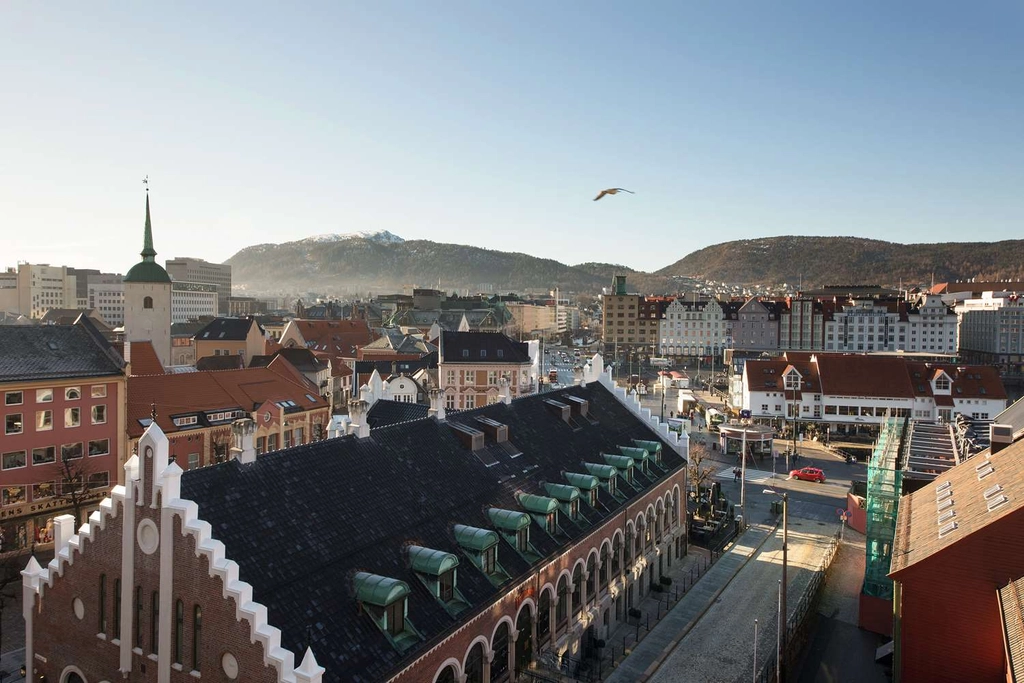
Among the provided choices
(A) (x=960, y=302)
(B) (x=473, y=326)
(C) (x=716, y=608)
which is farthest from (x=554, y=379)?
(A) (x=960, y=302)

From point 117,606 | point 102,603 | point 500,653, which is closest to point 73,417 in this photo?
point 102,603

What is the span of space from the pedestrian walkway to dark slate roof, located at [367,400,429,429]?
1781 cm

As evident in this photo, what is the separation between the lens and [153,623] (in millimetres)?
19422

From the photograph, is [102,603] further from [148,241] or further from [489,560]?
[148,241]

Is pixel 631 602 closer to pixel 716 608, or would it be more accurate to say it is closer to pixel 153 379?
pixel 716 608

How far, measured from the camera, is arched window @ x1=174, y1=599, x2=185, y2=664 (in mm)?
18828

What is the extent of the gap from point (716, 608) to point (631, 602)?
4.46 m

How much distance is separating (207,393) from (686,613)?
3954cm

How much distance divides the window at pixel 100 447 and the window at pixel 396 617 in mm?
36876

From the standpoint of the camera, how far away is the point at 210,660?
715 inches

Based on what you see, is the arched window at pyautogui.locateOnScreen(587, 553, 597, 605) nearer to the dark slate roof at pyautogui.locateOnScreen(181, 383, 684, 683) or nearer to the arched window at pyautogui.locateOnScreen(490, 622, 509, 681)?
the dark slate roof at pyautogui.locateOnScreen(181, 383, 684, 683)

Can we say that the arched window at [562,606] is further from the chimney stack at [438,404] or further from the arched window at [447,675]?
the chimney stack at [438,404]

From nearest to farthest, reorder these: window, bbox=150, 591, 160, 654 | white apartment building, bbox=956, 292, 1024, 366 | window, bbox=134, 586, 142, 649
A: window, bbox=150, 591, 160, 654
window, bbox=134, 586, 142, 649
white apartment building, bbox=956, 292, 1024, 366

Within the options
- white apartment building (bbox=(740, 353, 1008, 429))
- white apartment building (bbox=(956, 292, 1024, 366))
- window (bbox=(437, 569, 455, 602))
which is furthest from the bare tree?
white apartment building (bbox=(956, 292, 1024, 366))
